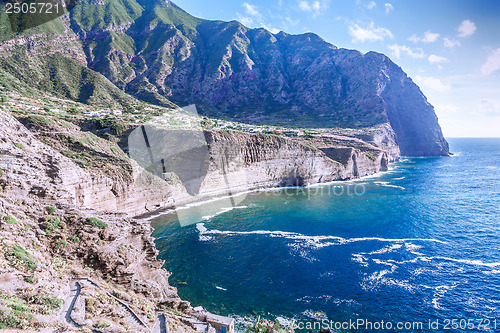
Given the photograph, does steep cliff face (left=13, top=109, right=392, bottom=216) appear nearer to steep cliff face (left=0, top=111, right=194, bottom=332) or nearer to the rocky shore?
the rocky shore

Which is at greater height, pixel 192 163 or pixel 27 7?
pixel 27 7

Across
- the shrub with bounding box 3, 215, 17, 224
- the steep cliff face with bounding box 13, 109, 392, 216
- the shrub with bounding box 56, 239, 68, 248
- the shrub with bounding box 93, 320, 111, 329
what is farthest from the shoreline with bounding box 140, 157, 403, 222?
the shrub with bounding box 93, 320, 111, 329

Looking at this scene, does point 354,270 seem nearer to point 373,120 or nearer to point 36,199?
point 36,199

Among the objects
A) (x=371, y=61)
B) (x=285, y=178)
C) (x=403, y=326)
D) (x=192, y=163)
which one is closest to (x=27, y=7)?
(x=192, y=163)

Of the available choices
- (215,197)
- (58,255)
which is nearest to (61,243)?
(58,255)

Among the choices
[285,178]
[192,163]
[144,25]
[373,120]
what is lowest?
[285,178]

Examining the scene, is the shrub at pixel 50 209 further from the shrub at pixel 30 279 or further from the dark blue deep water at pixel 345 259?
the dark blue deep water at pixel 345 259

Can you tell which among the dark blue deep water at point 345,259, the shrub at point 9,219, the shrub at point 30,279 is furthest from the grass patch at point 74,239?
the dark blue deep water at point 345,259
